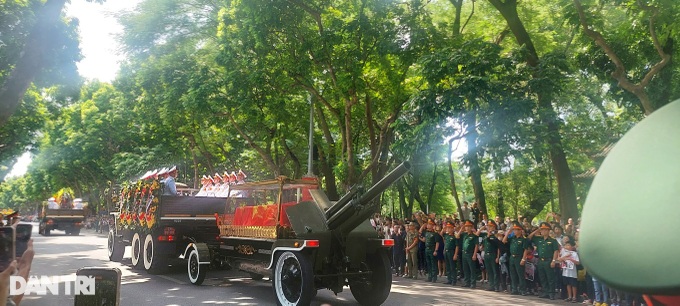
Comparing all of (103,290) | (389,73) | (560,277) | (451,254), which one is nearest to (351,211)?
(560,277)

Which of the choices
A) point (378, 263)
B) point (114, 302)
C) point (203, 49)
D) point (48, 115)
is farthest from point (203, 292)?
point (48, 115)

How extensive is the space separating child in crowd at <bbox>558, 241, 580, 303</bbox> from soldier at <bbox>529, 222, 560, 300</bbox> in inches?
9.7

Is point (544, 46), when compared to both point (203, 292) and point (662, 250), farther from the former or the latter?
point (662, 250)

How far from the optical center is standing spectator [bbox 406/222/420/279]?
53.6 feet

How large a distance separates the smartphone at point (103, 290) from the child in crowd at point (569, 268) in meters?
10.1

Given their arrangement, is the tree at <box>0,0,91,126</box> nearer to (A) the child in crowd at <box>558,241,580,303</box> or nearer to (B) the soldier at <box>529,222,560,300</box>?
(B) the soldier at <box>529,222,560,300</box>

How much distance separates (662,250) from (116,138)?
44224 mm

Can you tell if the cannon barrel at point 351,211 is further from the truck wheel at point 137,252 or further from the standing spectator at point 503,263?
the truck wheel at point 137,252

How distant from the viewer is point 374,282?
34.8 feet

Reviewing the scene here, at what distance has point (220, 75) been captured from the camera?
21.5 metres

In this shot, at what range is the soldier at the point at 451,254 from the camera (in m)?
14.8

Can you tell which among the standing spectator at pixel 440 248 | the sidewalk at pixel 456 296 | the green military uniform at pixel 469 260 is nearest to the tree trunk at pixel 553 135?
the green military uniform at pixel 469 260

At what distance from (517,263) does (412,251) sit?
159 inches

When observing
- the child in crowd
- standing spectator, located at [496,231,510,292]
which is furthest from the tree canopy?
the child in crowd
